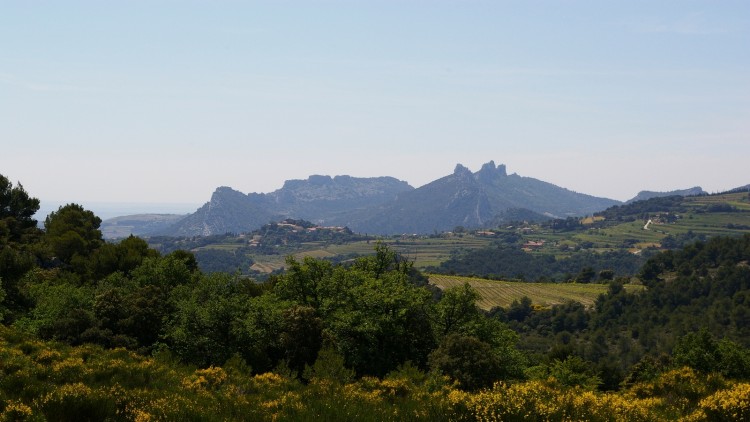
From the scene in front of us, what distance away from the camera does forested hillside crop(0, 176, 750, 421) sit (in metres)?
13.4

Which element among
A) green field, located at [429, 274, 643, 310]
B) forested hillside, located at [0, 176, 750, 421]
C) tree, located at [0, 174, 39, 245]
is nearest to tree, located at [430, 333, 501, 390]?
forested hillside, located at [0, 176, 750, 421]

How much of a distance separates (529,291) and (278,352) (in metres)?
142

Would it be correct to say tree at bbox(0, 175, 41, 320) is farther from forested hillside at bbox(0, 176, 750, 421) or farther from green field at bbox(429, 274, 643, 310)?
green field at bbox(429, 274, 643, 310)

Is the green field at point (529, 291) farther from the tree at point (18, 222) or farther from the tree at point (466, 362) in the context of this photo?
the tree at point (466, 362)

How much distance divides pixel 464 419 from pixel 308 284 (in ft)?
114

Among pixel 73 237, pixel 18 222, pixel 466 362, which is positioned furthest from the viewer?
pixel 18 222

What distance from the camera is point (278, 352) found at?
3788cm

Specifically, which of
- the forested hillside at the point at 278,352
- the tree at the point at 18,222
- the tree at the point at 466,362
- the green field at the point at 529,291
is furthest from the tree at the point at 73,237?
the green field at the point at 529,291

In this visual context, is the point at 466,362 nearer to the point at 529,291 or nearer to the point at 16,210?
the point at 16,210

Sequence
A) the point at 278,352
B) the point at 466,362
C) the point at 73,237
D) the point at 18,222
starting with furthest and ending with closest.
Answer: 1. the point at 18,222
2. the point at 73,237
3. the point at 278,352
4. the point at 466,362

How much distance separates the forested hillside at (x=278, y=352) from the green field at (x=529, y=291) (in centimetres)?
8470

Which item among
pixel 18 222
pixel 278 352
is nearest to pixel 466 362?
pixel 278 352

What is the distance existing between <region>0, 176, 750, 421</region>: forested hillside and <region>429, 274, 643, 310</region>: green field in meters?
84.7

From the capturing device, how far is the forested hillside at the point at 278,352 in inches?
528
